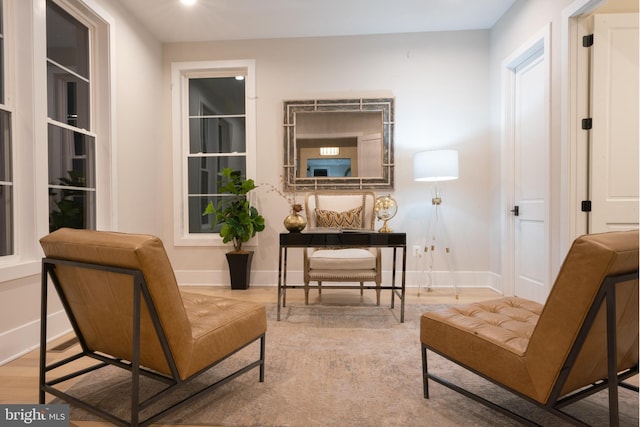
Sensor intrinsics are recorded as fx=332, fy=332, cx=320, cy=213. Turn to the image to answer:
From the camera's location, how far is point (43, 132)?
7.56 ft

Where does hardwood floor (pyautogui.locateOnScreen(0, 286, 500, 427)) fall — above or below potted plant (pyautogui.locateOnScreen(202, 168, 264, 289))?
below

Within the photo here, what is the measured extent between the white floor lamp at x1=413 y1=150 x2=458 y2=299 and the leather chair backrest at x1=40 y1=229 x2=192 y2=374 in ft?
8.89

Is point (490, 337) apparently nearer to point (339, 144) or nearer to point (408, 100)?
point (339, 144)

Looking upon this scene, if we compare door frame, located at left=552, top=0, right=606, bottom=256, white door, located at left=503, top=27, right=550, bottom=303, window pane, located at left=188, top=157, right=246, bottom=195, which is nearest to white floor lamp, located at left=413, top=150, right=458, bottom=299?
white door, located at left=503, top=27, right=550, bottom=303

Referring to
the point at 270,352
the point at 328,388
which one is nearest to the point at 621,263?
the point at 328,388

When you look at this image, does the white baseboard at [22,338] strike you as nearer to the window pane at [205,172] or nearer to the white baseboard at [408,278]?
the white baseboard at [408,278]

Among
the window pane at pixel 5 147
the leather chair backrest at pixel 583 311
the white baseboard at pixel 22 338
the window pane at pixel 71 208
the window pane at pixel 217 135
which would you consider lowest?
the white baseboard at pixel 22 338

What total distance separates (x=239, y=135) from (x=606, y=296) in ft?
12.2

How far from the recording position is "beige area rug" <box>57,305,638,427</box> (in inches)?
56.2

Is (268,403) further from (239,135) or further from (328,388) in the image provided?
(239,135)

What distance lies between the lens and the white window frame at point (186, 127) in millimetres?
3912

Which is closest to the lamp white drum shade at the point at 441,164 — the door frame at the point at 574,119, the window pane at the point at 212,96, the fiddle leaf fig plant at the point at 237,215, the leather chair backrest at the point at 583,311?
the door frame at the point at 574,119

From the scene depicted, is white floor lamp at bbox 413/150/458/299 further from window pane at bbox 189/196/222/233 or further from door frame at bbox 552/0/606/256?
window pane at bbox 189/196/222/233

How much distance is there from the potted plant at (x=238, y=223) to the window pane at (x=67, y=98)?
53.5 inches
